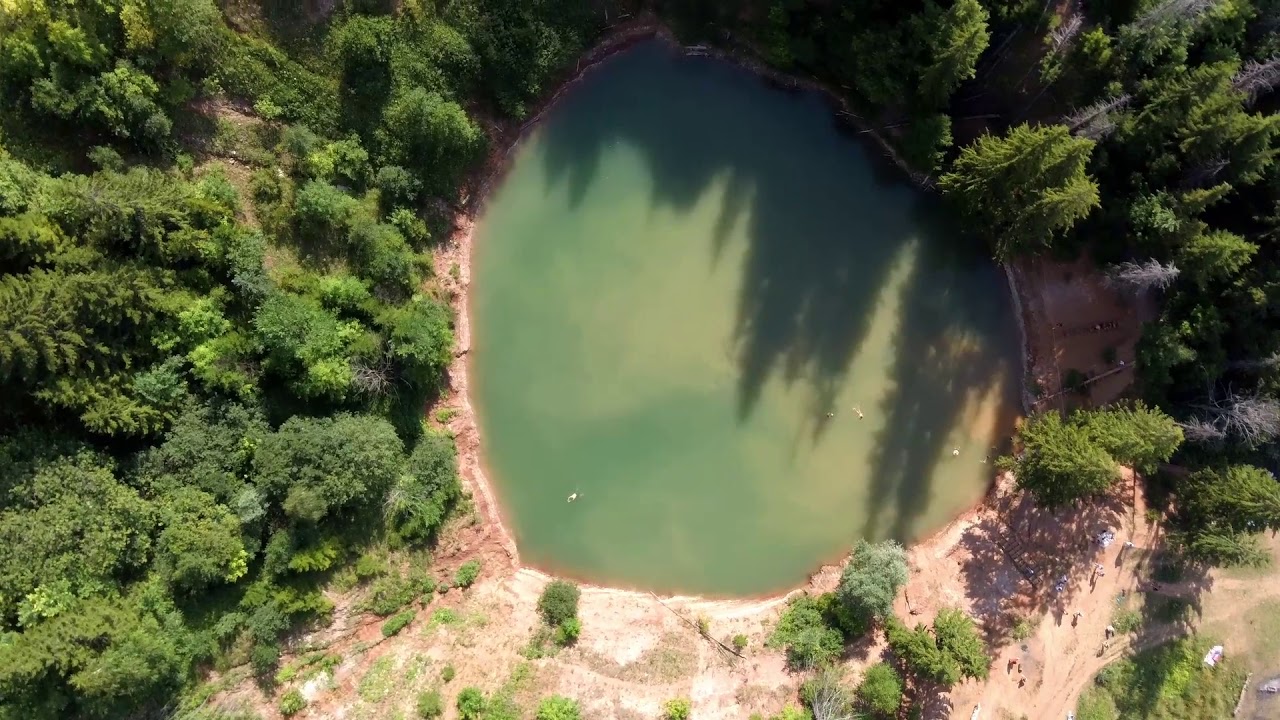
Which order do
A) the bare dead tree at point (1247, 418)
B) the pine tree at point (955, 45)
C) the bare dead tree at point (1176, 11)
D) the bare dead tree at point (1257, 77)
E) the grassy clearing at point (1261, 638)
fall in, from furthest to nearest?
the grassy clearing at point (1261, 638) → the bare dead tree at point (1247, 418) → the bare dead tree at point (1257, 77) → the bare dead tree at point (1176, 11) → the pine tree at point (955, 45)

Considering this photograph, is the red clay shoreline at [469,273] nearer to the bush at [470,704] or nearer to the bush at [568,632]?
the bush at [568,632]

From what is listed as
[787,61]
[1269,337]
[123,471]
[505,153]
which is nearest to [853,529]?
[1269,337]

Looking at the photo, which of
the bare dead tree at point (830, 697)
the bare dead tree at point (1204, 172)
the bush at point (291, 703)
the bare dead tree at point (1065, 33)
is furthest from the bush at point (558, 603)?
the bare dead tree at point (1065, 33)

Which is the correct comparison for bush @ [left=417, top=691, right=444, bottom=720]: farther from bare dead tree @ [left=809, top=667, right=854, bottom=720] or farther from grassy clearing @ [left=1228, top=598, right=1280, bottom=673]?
grassy clearing @ [left=1228, top=598, right=1280, bottom=673]

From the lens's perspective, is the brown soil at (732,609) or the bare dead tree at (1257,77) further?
the brown soil at (732,609)

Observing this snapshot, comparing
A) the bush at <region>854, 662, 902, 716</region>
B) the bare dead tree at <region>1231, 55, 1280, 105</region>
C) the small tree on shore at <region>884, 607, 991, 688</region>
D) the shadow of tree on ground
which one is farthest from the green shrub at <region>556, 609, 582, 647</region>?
the bare dead tree at <region>1231, 55, 1280, 105</region>

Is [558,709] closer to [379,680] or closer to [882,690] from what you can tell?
[379,680]
